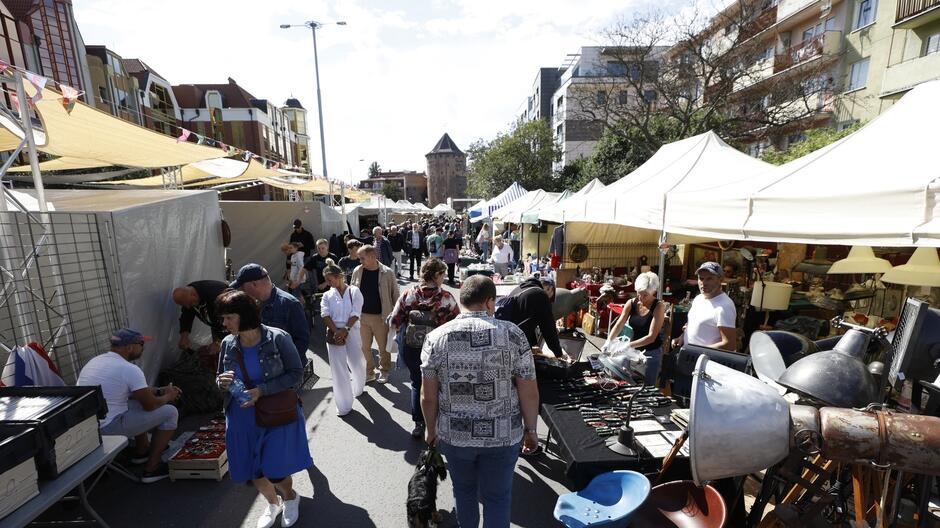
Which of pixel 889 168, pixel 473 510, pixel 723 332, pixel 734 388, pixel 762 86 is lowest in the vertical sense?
pixel 473 510

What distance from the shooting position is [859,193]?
254 centimetres

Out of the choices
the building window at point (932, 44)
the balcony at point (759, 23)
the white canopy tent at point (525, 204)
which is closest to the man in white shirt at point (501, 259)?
the white canopy tent at point (525, 204)

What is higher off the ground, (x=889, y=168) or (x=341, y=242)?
(x=889, y=168)

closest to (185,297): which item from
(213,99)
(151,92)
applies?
(151,92)

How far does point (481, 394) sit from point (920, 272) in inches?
187

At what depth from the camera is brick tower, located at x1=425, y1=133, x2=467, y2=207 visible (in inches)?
3164

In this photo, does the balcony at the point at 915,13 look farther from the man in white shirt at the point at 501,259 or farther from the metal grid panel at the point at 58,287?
the metal grid panel at the point at 58,287

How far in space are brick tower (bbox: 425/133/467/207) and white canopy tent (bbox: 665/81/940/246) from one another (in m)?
77.3

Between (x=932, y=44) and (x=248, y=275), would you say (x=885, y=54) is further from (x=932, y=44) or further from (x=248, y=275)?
(x=248, y=275)

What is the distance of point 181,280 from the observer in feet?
16.2

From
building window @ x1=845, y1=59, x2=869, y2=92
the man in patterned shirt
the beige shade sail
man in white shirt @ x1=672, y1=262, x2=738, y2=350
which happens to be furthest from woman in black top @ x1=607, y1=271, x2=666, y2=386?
building window @ x1=845, y1=59, x2=869, y2=92

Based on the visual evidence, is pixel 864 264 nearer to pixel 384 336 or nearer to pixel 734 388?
pixel 734 388

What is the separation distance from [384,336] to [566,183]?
25402 millimetres

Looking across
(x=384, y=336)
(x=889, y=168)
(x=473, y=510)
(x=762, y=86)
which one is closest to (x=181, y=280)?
(x=384, y=336)
